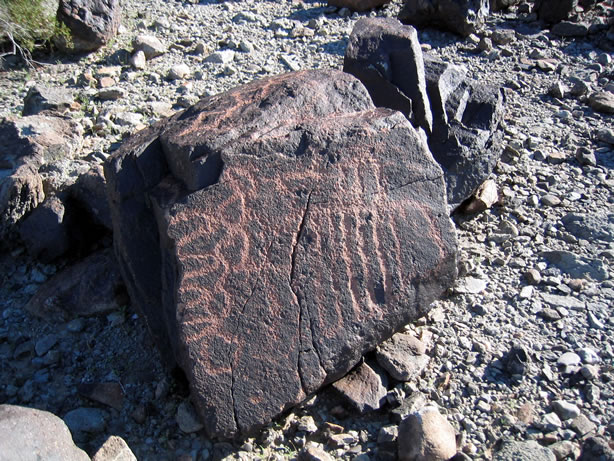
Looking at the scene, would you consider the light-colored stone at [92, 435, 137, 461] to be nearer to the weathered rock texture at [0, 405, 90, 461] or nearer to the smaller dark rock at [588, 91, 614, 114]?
the weathered rock texture at [0, 405, 90, 461]

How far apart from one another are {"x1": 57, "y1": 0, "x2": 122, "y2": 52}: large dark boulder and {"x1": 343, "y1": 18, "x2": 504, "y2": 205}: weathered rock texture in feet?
6.57

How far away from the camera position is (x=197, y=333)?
6.78ft

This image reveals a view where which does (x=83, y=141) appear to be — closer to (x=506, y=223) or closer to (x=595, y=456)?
(x=506, y=223)

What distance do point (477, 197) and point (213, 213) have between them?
1589 millimetres

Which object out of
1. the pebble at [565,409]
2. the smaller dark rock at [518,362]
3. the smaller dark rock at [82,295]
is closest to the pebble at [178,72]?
the smaller dark rock at [82,295]

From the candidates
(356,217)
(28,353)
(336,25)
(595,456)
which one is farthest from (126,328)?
(336,25)

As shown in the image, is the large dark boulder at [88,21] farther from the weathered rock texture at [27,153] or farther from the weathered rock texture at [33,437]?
the weathered rock texture at [33,437]

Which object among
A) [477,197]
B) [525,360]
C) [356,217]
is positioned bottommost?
[525,360]

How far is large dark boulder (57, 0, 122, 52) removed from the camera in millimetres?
4184

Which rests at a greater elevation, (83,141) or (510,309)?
(83,141)

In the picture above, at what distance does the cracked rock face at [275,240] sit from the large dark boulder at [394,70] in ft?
1.82

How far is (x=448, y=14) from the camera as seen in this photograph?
471cm

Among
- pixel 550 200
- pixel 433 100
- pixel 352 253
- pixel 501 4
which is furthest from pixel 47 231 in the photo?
pixel 501 4

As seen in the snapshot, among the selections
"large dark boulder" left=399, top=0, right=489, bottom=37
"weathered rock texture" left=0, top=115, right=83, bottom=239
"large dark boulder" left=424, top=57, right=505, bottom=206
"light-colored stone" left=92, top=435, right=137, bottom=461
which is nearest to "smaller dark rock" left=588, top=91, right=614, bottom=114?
"large dark boulder" left=424, top=57, right=505, bottom=206
